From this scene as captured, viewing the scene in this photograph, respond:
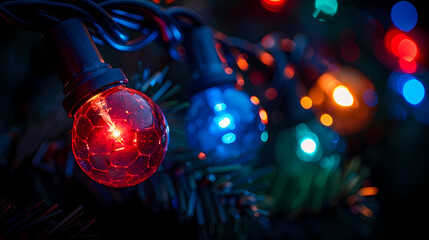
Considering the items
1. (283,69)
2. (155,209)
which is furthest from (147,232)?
(283,69)

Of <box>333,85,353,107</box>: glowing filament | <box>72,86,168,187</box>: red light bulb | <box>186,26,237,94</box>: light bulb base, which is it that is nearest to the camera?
<box>72,86,168,187</box>: red light bulb

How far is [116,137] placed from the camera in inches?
10.2

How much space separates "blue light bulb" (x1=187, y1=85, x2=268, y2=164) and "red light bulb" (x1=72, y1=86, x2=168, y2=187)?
0.34ft

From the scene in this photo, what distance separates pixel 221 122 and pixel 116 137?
137 mm

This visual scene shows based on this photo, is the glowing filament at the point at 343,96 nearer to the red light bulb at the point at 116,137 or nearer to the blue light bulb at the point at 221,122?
the blue light bulb at the point at 221,122

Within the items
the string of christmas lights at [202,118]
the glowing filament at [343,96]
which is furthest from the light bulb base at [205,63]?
the glowing filament at [343,96]

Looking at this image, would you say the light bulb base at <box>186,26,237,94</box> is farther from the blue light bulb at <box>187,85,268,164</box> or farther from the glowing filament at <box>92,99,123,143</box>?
the glowing filament at <box>92,99,123,143</box>

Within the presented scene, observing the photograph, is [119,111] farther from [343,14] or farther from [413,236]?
[413,236]

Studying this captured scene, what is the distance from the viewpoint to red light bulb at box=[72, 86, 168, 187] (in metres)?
0.26

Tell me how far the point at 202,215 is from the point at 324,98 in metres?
0.35

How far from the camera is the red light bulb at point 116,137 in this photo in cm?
26

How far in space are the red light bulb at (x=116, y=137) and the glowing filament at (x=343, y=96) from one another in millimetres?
403

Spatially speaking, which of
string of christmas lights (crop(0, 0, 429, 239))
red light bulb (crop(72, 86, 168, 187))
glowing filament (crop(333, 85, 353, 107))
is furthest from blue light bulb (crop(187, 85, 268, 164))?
glowing filament (crop(333, 85, 353, 107))

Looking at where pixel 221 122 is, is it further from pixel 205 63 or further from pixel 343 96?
pixel 343 96
